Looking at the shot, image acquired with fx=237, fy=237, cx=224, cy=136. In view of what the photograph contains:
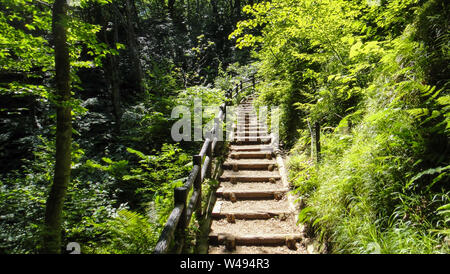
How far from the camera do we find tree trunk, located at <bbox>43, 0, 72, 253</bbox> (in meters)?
→ 3.48

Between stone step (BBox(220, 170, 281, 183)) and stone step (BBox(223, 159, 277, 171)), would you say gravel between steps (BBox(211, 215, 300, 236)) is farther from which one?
stone step (BBox(223, 159, 277, 171))

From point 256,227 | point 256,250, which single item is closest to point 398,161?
point 256,250

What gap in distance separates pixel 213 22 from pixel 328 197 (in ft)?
95.3

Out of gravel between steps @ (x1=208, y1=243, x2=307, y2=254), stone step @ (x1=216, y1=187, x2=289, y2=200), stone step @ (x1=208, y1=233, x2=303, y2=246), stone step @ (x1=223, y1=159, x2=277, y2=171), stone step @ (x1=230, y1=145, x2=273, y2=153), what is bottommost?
gravel between steps @ (x1=208, y1=243, x2=307, y2=254)

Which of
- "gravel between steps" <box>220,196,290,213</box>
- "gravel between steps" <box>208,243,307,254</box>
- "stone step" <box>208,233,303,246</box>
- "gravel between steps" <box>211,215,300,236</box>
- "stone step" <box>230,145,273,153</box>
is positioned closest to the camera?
"gravel between steps" <box>208,243,307,254</box>

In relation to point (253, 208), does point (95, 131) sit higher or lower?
higher

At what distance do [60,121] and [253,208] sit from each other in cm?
408

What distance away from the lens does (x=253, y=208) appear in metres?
5.38

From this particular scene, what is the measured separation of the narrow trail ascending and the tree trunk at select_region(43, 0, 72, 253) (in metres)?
2.57

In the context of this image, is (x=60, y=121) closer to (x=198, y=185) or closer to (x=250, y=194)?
(x=198, y=185)

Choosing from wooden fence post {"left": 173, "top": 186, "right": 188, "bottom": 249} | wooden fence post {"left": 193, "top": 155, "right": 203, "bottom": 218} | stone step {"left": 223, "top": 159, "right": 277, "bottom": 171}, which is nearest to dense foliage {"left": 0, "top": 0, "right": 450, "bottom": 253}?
wooden fence post {"left": 173, "top": 186, "right": 188, "bottom": 249}

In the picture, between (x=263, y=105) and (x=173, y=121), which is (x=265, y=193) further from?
(x=263, y=105)

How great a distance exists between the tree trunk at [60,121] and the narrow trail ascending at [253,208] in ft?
8.42
